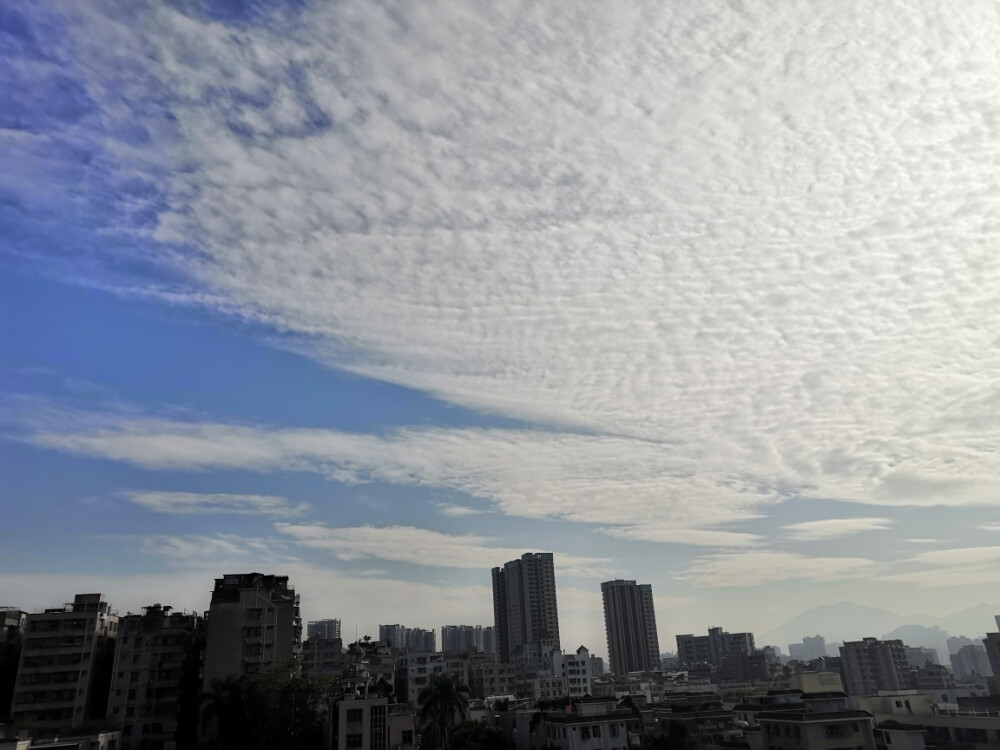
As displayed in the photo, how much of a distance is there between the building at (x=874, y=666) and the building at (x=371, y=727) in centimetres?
13924

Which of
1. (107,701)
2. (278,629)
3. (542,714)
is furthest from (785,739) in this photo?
(107,701)

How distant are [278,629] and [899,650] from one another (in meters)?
A: 149

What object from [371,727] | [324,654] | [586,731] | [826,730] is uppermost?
[324,654]

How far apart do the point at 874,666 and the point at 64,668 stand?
167 meters

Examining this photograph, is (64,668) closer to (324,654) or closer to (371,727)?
(371,727)

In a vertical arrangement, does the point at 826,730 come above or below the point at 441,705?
A: below

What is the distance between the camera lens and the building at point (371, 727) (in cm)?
5922

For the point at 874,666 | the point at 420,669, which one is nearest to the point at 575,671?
the point at 420,669

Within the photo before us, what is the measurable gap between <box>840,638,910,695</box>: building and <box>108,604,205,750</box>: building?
477 feet

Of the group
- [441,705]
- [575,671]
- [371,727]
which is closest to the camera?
[371,727]

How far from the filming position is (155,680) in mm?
81625

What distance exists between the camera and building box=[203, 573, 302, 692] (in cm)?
8112

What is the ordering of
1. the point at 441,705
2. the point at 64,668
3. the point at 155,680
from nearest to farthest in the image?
1. the point at 441,705
2. the point at 64,668
3. the point at 155,680

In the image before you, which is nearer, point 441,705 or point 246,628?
point 441,705
